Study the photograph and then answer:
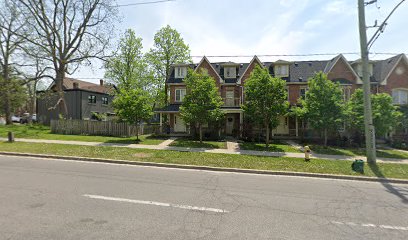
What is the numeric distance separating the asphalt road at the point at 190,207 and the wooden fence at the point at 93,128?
45.0 ft

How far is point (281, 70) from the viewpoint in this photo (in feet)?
83.0

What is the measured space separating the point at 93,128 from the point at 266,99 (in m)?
17.2

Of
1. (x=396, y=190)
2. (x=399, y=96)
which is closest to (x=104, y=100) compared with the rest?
(x=396, y=190)

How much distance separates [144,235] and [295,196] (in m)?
4.56

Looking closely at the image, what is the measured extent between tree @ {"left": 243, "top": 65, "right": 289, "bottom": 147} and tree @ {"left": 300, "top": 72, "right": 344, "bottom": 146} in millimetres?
2753

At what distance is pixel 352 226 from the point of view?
4.61 m

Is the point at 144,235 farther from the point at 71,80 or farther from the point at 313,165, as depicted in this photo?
the point at 71,80

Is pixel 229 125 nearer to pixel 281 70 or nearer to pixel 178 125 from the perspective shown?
pixel 178 125

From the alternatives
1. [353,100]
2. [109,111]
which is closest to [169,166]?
[353,100]

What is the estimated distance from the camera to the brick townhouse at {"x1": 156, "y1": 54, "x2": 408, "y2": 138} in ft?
79.0

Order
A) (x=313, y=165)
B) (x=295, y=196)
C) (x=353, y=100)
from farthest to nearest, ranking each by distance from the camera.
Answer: (x=353, y=100)
(x=313, y=165)
(x=295, y=196)

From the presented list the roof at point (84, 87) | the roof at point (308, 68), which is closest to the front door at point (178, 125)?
the roof at point (308, 68)

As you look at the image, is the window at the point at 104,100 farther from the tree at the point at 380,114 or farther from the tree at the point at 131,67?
the tree at the point at 380,114

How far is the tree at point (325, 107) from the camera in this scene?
17609 millimetres
